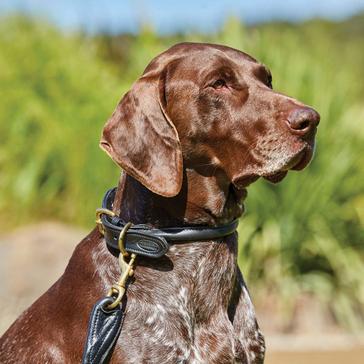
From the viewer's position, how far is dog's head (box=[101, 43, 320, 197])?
3.96m

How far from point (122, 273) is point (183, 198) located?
47cm

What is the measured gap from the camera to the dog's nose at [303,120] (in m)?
3.92

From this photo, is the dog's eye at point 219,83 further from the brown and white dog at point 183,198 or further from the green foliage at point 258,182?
the green foliage at point 258,182

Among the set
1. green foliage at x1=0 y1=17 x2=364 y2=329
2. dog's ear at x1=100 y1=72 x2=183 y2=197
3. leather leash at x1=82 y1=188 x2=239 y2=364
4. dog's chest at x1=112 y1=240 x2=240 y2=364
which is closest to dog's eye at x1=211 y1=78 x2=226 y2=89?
dog's ear at x1=100 y1=72 x2=183 y2=197

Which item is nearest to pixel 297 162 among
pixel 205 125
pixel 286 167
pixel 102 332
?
pixel 286 167

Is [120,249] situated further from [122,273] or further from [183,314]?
[183,314]

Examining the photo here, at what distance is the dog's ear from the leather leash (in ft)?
0.69

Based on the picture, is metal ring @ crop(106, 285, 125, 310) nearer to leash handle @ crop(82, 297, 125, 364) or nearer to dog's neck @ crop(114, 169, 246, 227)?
leash handle @ crop(82, 297, 125, 364)

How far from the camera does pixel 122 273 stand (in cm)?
389

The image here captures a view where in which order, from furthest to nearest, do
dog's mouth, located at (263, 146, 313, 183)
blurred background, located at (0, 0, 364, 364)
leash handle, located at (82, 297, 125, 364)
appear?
blurred background, located at (0, 0, 364, 364) → dog's mouth, located at (263, 146, 313, 183) → leash handle, located at (82, 297, 125, 364)

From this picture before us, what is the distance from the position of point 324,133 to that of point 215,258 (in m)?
5.52

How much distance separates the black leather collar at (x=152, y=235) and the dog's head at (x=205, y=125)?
206 mm

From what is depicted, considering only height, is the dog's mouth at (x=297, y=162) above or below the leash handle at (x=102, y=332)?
above

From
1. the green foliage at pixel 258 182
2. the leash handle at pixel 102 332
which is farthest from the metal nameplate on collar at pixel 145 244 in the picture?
the green foliage at pixel 258 182
